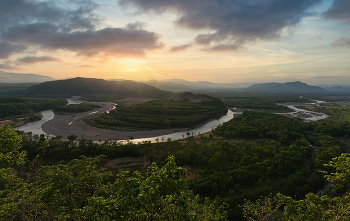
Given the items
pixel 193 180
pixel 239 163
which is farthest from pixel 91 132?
pixel 239 163

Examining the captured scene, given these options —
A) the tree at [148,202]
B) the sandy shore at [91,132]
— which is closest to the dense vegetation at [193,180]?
the tree at [148,202]

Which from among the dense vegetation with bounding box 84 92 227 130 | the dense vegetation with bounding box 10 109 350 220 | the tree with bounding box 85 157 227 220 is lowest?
the dense vegetation with bounding box 10 109 350 220

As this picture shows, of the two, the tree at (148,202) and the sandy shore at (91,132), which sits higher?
the tree at (148,202)

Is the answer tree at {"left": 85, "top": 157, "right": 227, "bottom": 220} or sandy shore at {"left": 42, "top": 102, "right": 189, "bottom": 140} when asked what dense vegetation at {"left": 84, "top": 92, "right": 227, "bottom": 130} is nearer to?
sandy shore at {"left": 42, "top": 102, "right": 189, "bottom": 140}

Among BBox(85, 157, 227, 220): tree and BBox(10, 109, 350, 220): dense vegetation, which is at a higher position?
BBox(85, 157, 227, 220): tree

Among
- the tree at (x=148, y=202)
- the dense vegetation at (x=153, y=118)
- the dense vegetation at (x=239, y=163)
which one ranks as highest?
the tree at (x=148, y=202)

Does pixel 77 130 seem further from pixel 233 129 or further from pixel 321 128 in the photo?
pixel 321 128

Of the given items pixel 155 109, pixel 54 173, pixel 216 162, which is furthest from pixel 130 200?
pixel 155 109

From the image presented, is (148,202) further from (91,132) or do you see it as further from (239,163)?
(91,132)

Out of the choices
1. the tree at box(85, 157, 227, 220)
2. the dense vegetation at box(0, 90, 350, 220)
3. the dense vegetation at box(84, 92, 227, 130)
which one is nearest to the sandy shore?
the dense vegetation at box(84, 92, 227, 130)

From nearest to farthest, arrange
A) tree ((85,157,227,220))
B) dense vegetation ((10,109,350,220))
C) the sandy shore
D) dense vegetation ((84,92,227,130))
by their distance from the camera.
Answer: tree ((85,157,227,220)), dense vegetation ((10,109,350,220)), the sandy shore, dense vegetation ((84,92,227,130))

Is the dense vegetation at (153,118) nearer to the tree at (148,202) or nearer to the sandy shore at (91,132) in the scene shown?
the sandy shore at (91,132)

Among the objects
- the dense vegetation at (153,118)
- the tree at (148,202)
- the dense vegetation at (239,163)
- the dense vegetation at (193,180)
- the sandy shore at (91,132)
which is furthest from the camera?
the dense vegetation at (153,118)
